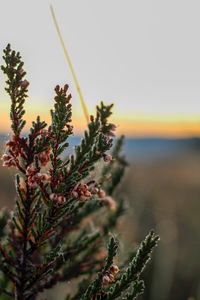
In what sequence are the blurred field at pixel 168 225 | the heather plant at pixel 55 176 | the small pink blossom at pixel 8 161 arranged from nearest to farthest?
the heather plant at pixel 55 176 < the small pink blossom at pixel 8 161 < the blurred field at pixel 168 225

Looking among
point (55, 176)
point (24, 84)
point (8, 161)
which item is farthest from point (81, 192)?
point (24, 84)

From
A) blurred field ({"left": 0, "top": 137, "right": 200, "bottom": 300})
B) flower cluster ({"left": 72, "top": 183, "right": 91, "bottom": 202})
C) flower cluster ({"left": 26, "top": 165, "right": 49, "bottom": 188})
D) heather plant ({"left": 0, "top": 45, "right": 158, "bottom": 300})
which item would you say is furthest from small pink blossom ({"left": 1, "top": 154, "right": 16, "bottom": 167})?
blurred field ({"left": 0, "top": 137, "right": 200, "bottom": 300})

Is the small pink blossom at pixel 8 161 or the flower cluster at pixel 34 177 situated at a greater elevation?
the small pink blossom at pixel 8 161

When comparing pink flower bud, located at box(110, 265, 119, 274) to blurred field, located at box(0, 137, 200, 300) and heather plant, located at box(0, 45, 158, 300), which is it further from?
blurred field, located at box(0, 137, 200, 300)

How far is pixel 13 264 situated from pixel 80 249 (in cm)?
58

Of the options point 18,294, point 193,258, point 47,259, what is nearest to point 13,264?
point 18,294

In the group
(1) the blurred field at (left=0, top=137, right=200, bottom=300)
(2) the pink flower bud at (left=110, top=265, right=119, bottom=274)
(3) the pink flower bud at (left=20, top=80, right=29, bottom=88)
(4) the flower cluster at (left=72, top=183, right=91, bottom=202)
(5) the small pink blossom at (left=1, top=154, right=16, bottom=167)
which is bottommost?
(2) the pink flower bud at (left=110, top=265, right=119, bottom=274)

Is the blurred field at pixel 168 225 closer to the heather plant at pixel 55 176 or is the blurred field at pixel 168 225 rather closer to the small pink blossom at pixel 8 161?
the heather plant at pixel 55 176

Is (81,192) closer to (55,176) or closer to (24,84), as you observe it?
(55,176)

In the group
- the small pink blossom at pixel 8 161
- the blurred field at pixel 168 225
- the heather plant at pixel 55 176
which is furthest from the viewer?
the blurred field at pixel 168 225

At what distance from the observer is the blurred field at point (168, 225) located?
9922mm

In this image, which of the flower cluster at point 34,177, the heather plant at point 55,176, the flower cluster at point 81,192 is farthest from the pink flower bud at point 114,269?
the flower cluster at point 34,177

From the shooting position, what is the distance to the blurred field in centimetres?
992

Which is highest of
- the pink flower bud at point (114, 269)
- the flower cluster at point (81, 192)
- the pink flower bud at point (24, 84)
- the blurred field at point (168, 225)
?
the blurred field at point (168, 225)
